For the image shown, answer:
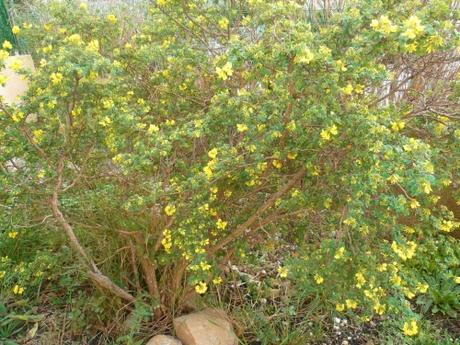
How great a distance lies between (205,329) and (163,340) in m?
0.24

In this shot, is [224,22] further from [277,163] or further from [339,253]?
[339,253]

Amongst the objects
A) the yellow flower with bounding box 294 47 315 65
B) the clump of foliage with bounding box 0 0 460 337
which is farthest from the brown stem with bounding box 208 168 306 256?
the yellow flower with bounding box 294 47 315 65

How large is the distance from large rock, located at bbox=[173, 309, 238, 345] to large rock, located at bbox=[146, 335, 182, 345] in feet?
0.16

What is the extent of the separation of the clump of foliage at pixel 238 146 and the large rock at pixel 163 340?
7.5 inches

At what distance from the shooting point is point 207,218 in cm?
230

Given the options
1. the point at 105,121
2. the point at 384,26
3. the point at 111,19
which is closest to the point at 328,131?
the point at 384,26

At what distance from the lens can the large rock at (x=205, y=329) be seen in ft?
8.75

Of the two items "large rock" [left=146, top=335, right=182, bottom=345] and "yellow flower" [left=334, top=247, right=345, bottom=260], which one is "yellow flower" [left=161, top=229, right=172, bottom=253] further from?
"yellow flower" [left=334, top=247, right=345, bottom=260]

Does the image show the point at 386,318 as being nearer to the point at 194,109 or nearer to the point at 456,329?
the point at 456,329

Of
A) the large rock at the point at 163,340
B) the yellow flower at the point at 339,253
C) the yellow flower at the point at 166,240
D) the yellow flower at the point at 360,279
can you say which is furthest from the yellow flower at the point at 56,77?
the large rock at the point at 163,340

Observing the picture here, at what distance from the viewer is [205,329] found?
2.71 metres

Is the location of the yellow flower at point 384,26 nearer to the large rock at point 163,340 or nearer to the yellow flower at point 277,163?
the yellow flower at point 277,163

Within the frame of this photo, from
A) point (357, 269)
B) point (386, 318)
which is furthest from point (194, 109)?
point (386, 318)

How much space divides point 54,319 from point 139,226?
35.5 inches
